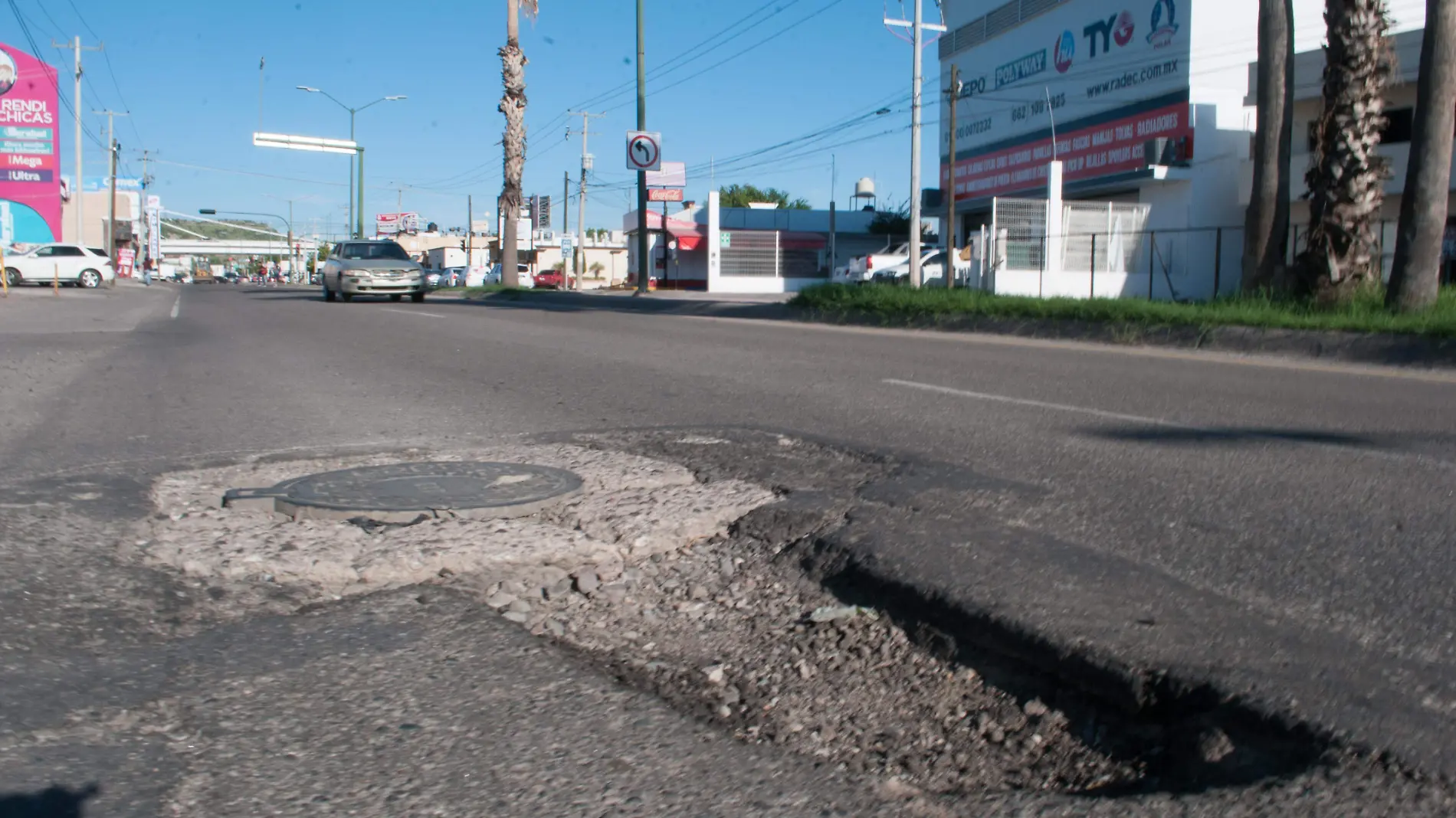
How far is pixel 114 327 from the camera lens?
622 inches

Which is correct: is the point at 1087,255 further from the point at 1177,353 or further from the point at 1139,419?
the point at 1139,419

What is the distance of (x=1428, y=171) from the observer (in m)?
12.0

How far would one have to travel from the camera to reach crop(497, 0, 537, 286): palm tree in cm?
3416

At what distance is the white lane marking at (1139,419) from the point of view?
539 cm

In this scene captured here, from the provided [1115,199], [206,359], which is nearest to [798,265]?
[1115,199]

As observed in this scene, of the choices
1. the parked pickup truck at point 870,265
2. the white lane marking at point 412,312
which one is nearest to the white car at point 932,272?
the parked pickup truck at point 870,265

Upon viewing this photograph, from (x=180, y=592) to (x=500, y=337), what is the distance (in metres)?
9.77

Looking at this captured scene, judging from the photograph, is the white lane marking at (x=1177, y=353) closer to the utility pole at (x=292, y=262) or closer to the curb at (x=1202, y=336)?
the curb at (x=1202, y=336)

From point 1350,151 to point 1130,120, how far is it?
59.2 feet

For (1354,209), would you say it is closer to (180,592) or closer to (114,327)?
(180,592)

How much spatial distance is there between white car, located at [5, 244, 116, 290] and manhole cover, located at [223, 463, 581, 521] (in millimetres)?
40967

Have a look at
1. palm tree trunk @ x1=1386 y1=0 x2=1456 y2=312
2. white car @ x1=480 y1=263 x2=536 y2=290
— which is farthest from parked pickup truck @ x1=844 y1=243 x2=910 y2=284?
palm tree trunk @ x1=1386 y1=0 x2=1456 y2=312

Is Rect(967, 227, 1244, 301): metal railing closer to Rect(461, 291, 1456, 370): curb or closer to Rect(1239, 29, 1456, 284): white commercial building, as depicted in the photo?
Rect(1239, 29, 1456, 284): white commercial building

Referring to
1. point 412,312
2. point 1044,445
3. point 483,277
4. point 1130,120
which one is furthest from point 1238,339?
point 483,277
